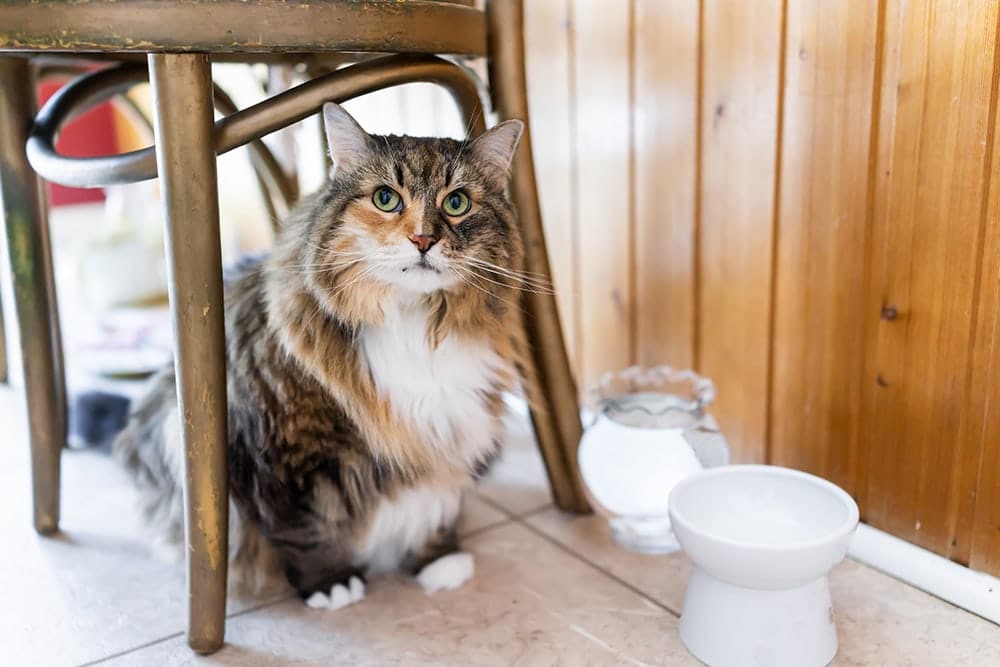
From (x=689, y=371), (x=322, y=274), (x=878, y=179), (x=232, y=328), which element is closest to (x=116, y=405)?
(x=232, y=328)

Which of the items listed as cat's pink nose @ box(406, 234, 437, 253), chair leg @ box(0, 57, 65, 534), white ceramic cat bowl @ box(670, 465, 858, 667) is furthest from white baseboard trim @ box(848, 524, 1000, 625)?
chair leg @ box(0, 57, 65, 534)

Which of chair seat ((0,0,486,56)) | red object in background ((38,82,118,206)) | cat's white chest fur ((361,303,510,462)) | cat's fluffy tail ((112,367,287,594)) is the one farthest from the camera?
red object in background ((38,82,118,206))

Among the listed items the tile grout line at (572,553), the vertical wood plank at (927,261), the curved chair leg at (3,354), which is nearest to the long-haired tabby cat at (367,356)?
the tile grout line at (572,553)

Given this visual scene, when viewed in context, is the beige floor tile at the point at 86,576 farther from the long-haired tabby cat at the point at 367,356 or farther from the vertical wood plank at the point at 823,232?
the vertical wood plank at the point at 823,232

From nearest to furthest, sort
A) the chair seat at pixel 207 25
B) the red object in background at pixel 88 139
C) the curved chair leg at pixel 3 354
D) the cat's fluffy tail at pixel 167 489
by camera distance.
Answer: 1. the chair seat at pixel 207 25
2. the cat's fluffy tail at pixel 167 489
3. the curved chair leg at pixel 3 354
4. the red object in background at pixel 88 139

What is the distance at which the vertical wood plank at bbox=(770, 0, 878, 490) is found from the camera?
111 centimetres

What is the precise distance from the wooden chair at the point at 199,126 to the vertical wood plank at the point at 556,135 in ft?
1.43

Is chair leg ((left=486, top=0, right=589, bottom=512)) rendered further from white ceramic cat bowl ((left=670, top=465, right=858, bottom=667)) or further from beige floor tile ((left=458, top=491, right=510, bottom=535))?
white ceramic cat bowl ((left=670, top=465, right=858, bottom=667))

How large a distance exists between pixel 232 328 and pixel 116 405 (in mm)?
594

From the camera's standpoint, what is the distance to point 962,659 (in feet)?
3.21

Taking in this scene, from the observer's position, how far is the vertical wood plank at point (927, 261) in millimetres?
984

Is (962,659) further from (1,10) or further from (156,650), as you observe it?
(1,10)

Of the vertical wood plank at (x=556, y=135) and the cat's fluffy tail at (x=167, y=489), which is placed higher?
the vertical wood plank at (x=556, y=135)

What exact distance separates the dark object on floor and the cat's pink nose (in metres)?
0.89
